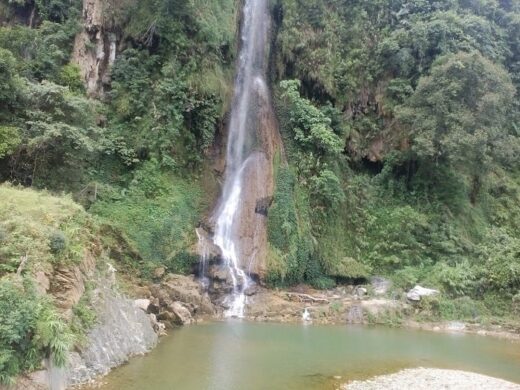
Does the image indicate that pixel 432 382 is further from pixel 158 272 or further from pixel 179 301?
pixel 158 272

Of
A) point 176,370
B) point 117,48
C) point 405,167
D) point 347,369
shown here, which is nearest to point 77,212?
point 176,370

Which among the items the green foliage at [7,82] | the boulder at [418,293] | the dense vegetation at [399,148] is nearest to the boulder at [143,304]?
the dense vegetation at [399,148]

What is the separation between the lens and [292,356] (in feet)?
48.9

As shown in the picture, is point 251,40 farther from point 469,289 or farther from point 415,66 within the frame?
point 469,289

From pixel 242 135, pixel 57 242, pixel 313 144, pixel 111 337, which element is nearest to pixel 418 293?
pixel 313 144

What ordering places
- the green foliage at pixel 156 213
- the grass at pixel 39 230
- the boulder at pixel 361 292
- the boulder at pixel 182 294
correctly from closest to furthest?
the grass at pixel 39 230, the boulder at pixel 182 294, the green foliage at pixel 156 213, the boulder at pixel 361 292

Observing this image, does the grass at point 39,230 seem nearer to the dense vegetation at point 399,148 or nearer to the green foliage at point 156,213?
the green foliage at point 156,213

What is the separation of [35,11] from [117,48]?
19.3ft

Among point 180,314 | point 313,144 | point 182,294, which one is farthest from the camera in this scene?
point 313,144

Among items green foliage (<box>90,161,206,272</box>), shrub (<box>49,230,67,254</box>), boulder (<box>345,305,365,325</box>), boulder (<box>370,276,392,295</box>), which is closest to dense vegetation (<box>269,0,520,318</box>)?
boulder (<box>370,276,392,295</box>)

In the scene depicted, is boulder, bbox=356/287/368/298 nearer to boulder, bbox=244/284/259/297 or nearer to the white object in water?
the white object in water

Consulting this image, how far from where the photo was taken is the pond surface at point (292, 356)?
1204 cm

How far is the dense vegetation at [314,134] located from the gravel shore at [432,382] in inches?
379

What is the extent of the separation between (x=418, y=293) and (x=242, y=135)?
12550 millimetres
